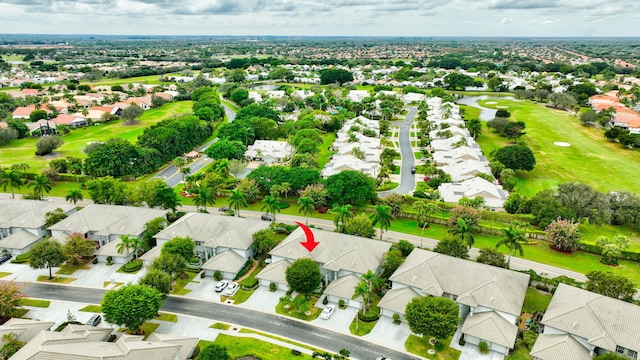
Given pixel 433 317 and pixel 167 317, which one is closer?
pixel 433 317

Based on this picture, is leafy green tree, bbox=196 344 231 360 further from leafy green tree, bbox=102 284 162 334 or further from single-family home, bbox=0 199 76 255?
single-family home, bbox=0 199 76 255

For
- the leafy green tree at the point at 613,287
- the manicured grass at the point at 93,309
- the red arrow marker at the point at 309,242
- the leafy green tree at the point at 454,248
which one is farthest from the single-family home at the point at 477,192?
the manicured grass at the point at 93,309

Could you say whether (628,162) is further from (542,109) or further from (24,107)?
(24,107)

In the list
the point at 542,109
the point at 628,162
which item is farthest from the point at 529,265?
the point at 542,109

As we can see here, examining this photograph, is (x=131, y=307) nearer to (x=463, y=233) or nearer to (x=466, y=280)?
(x=466, y=280)

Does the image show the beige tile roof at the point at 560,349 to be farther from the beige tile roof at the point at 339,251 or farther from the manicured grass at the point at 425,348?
the beige tile roof at the point at 339,251

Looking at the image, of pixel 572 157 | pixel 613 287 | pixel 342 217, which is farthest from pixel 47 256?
pixel 572 157
